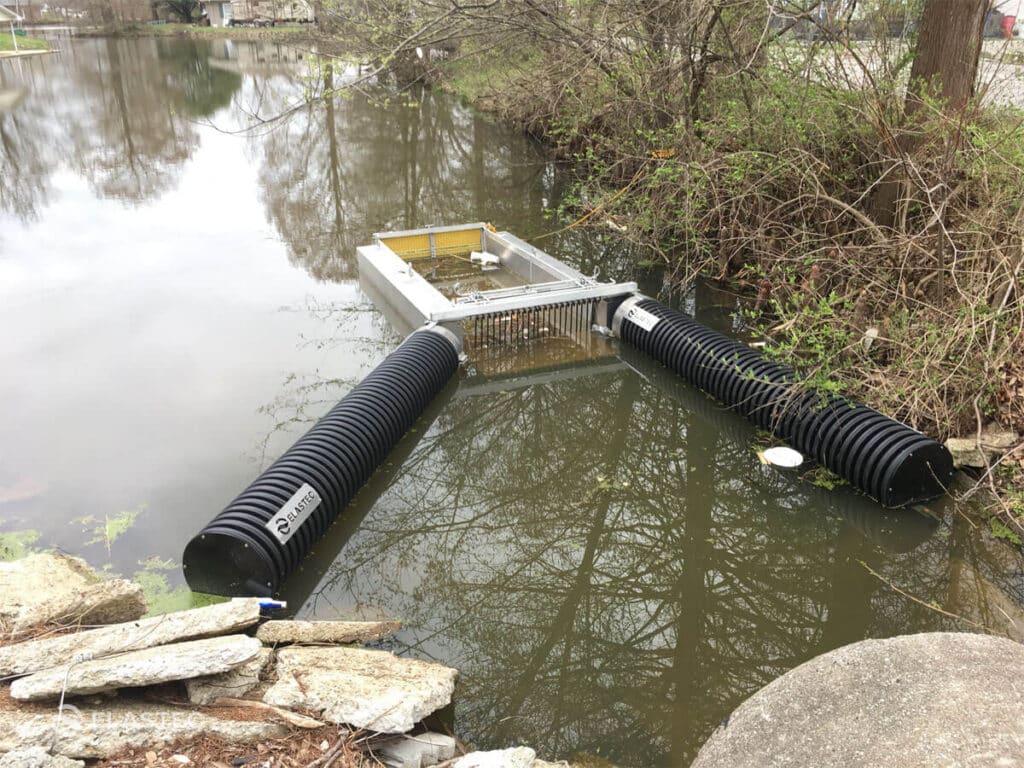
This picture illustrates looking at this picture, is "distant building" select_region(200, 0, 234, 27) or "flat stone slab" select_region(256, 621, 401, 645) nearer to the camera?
"flat stone slab" select_region(256, 621, 401, 645)

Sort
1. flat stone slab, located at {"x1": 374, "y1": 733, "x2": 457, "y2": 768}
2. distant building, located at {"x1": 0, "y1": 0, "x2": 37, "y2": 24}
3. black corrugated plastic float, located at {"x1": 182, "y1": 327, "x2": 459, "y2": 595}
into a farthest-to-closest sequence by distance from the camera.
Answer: distant building, located at {"x1": 0, "y1": 0, "x2": 37, "y2": 24}
black corrugated plastic float, located at {"x1": 182, "y1": 327, "x2": 459, "y2": 595}
flat stone slab, located at {"x1": 374, "y1": 733, "x2": 457, "y2": 768}

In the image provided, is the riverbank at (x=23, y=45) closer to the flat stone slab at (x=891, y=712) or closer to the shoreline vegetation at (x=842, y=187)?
the shoreline vegetation at (x=842, y=187)

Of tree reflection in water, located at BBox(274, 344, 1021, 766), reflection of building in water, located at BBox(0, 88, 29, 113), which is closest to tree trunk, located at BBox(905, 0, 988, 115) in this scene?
tree reflection in water, located at BBox(274, 344, 1021, 766)

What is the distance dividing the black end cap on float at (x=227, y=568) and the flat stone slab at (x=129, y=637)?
49cm

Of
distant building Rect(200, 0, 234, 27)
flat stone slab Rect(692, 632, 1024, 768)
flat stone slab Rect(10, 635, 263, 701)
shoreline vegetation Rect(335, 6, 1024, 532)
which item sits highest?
distant building Rect(200, 0, 234, 27)

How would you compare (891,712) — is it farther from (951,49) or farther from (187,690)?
(951,49)

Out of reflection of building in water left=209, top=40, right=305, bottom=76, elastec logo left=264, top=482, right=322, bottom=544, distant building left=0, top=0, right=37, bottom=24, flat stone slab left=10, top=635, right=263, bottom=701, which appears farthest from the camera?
distant building left=0, top=0, right=37, bottom=24

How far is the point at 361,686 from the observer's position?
269 cm

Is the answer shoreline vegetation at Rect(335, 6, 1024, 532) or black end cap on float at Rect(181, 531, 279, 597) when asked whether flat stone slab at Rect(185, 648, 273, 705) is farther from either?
shoreline vegetation at Rect(335, 6, 1024, 532)

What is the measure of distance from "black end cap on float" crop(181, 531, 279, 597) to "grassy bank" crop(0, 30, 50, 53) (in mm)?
45925

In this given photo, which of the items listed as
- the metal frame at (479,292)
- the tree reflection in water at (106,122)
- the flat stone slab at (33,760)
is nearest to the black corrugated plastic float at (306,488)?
the metal frame at (479,292)

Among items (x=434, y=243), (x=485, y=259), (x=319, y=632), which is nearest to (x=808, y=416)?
(x=319, y=632)

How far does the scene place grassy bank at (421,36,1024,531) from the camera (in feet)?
15.5

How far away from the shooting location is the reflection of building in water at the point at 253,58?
101 feet
